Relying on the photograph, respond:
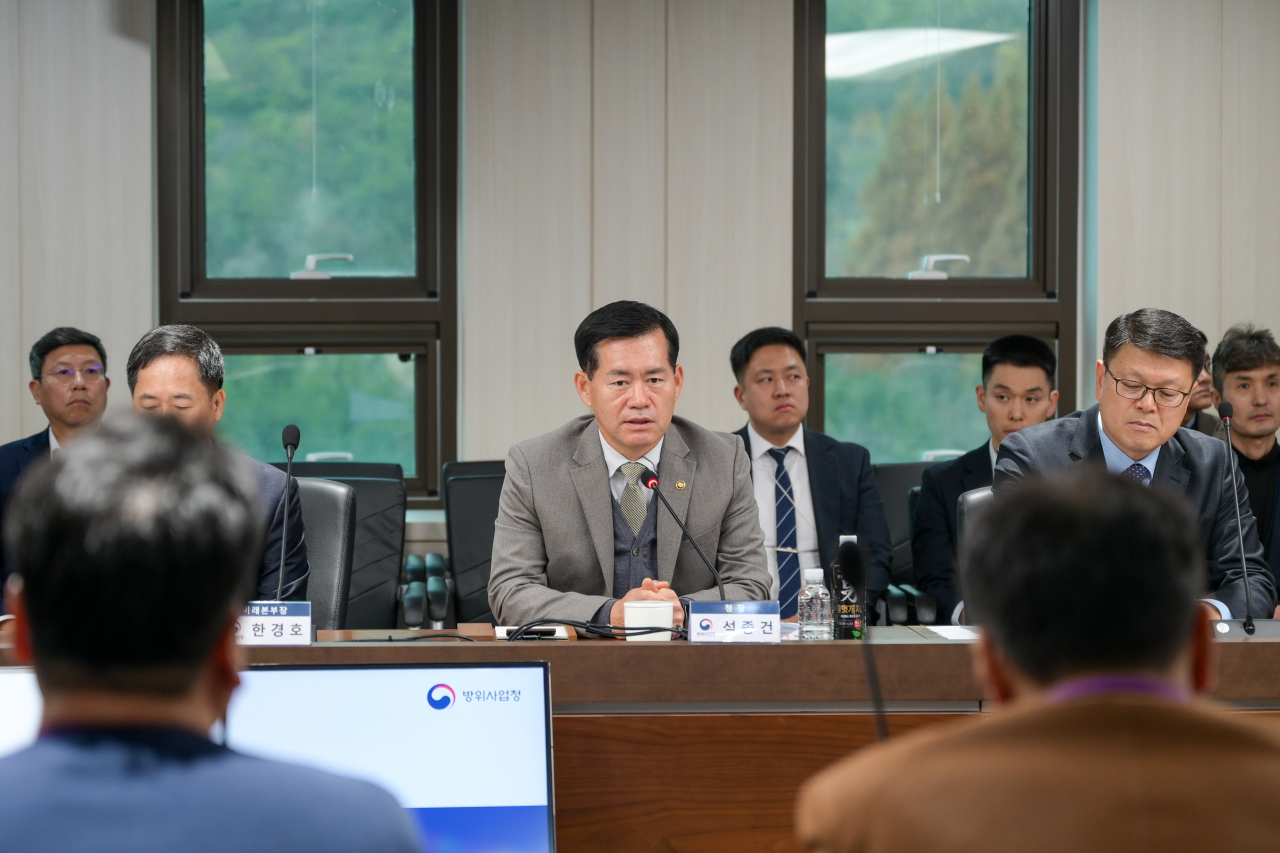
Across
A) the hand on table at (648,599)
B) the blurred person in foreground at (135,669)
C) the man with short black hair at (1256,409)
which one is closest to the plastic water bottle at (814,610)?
the hand on table at (648,599)

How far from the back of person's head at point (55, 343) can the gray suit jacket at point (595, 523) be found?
1.85m

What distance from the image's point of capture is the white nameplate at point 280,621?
179 cm

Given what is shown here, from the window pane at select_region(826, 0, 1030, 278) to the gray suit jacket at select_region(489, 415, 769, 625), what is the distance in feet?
6.77

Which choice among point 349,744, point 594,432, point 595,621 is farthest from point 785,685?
point 594,432

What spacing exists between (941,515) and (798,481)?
1.49 ft

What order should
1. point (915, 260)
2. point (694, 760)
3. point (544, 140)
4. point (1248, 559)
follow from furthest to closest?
point (915, 260) → point (544, 140) → point (1248, 559) → point (694, 760)

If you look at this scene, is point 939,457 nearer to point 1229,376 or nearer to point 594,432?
point 1229,376

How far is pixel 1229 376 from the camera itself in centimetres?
346

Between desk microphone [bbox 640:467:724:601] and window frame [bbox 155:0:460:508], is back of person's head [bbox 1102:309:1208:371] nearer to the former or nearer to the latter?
desk microphone [bbox 640:467:724:601]

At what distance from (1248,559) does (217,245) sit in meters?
3.55

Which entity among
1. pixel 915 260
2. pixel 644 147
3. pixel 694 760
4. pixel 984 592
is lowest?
pixel 694 760

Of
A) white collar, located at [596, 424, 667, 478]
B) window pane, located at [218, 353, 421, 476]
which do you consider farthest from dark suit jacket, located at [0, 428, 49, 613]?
white collar, located at [596, 424, 667, 478]

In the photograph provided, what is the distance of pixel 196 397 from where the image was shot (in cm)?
245

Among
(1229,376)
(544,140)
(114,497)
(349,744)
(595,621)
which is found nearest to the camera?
(114,497)
